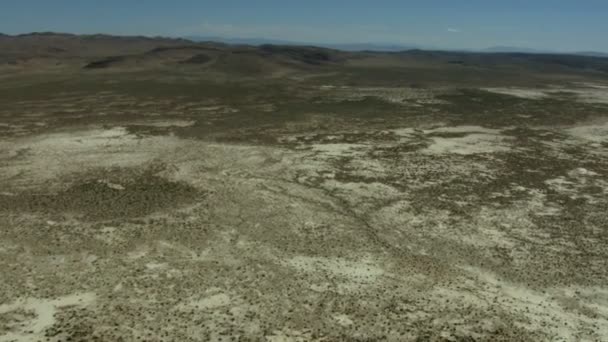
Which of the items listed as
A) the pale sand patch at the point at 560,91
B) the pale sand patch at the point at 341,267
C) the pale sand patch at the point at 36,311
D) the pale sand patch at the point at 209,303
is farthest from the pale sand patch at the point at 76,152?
the pale sand patch at the point at 560,91

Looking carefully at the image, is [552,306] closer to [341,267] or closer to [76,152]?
[341,267]

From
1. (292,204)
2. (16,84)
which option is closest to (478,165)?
(292,204)

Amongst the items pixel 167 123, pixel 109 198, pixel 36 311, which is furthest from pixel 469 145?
pixel 36 311

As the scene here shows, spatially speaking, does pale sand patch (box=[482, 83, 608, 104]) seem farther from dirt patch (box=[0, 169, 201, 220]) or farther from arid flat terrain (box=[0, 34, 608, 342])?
dirt patch (box=[0, 169, 201, 220])

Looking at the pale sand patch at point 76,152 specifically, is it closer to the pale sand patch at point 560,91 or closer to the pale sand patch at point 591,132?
the pale sand patch at point 591,132

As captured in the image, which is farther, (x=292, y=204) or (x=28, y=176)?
(x=28, y=176)

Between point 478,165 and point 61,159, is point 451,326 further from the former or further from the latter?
point 61,159

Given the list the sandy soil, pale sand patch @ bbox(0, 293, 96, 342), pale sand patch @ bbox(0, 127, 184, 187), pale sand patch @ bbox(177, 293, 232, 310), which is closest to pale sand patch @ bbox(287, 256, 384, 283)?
the sandy soil
